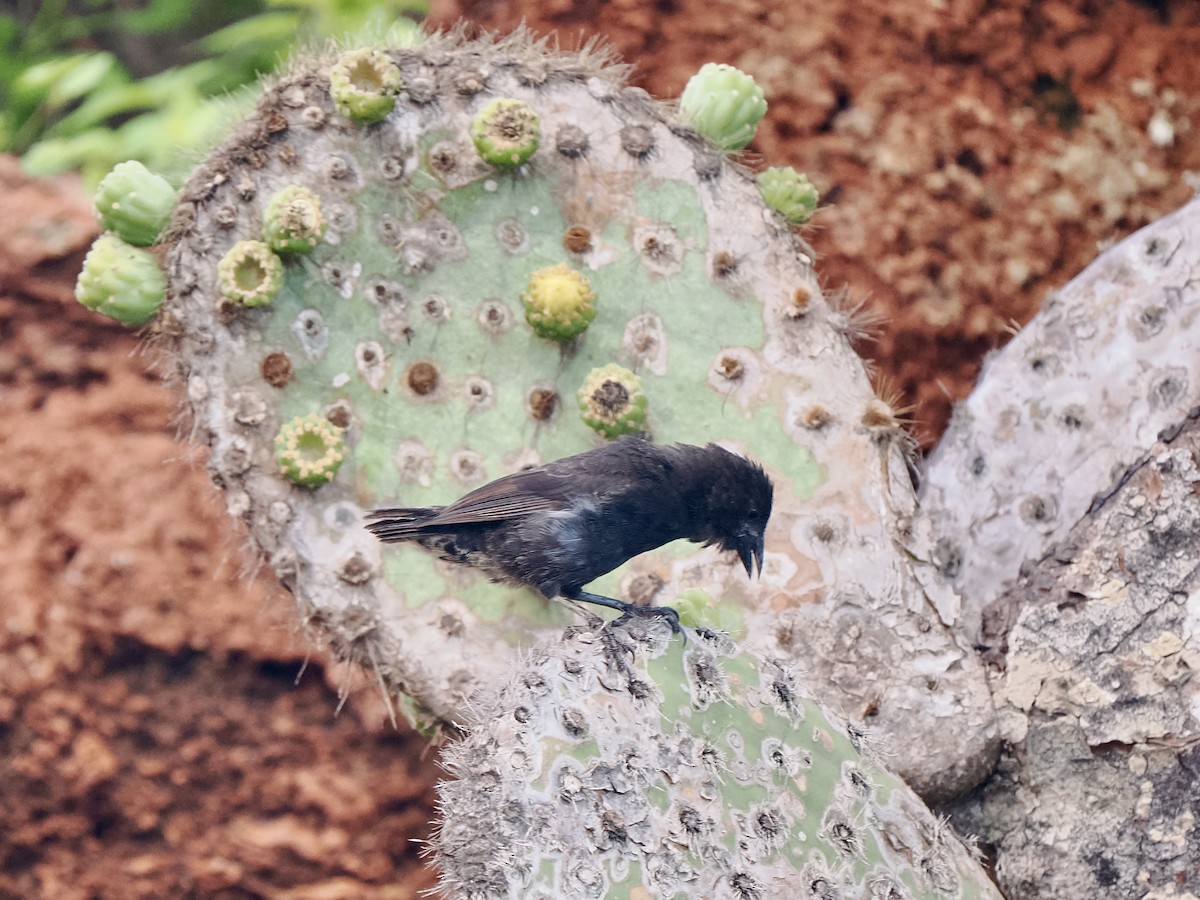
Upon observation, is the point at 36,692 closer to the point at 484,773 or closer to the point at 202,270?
the point at 202,270

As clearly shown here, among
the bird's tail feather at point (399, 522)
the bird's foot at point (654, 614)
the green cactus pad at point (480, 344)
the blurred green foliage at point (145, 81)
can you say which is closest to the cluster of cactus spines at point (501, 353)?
the green cactus pad at point (480, 344)

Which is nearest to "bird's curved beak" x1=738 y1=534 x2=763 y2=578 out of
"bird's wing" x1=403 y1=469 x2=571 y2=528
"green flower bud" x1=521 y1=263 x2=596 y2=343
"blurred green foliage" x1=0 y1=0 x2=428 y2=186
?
"bird's wing" x1=403 y1=469 x2=571 y2=528

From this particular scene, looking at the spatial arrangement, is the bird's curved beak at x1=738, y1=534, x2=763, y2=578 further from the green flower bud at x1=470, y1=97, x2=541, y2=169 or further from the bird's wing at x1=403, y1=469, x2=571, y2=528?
the green flower bud at x1=470, y1=97, x2=541, y2=169

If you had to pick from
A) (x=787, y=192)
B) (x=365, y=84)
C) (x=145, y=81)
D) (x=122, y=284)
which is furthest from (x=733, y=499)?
(x=145, y=81)

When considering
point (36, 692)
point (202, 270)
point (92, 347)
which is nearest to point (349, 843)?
point (36, 692)

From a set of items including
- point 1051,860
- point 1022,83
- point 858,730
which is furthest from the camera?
point 1022,83

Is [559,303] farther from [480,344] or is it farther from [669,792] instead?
[669,792]
